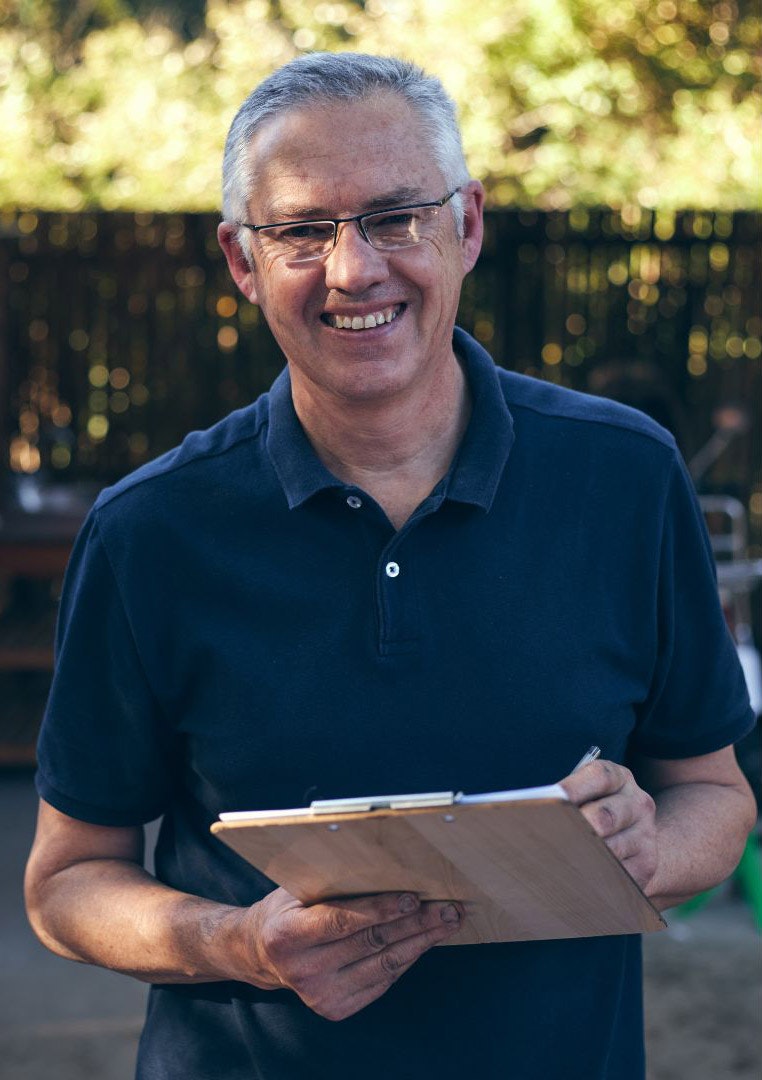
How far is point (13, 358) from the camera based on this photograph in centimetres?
652

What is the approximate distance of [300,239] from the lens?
153cm

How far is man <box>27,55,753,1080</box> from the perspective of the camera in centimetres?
150

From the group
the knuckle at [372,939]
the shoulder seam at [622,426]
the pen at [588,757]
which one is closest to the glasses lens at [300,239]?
the shoulder seam at [622,426]

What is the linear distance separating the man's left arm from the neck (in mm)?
401

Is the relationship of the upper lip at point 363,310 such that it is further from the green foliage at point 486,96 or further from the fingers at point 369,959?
the green foliage at point 486,96

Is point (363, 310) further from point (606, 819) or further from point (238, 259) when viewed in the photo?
point (606, 819)

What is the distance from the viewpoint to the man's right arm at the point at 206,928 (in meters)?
1.34

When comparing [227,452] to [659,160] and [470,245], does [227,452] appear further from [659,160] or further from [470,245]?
[659,160]

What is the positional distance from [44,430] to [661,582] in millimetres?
5350

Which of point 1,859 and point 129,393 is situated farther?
point 129,393

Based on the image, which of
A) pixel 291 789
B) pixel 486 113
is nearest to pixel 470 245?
pixel 291 789

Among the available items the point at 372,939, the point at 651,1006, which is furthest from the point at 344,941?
the point at 651,1006

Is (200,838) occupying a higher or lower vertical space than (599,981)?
higher

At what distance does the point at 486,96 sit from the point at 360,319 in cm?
982
